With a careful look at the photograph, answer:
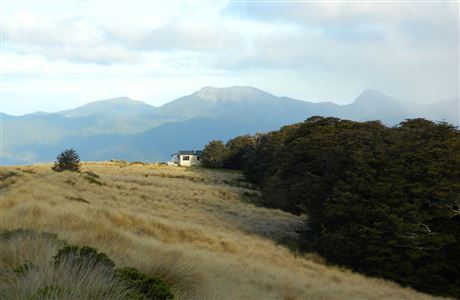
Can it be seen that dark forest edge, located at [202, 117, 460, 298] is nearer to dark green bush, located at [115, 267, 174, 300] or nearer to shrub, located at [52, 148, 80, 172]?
dark green bush, located at [115, 267, 174, 300]

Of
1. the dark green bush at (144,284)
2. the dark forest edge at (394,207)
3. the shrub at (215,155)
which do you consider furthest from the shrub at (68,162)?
the shrub at (215,155)

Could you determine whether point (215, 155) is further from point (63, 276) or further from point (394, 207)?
point (63, 276)

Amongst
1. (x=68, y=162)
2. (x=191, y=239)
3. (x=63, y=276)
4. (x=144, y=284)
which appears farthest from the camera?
(x=68, y=162)

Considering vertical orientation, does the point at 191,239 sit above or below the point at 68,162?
below

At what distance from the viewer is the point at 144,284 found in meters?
5.66

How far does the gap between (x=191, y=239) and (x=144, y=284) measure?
11.0 m

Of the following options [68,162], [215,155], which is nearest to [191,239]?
[68,162]

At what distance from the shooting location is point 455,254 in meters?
21.4

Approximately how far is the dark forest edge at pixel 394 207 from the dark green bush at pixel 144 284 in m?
17.4

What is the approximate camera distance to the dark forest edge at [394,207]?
21.2 metres

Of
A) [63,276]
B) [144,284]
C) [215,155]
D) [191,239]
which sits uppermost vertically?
[63,276]

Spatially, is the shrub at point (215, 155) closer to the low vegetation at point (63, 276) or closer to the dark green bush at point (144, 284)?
the low vegetation at point (63, 276)

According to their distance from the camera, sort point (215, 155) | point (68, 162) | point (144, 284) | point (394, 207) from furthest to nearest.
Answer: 1. point (215, 155)
2. point (68, 162)
3. point (394, 207)
4. point (144, 284)

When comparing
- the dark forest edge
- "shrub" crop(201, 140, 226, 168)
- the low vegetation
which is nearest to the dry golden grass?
the low vegetation
